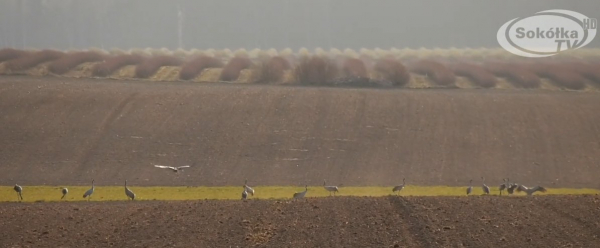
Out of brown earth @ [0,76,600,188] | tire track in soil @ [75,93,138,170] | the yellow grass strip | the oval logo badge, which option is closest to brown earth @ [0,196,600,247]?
the yellow grass strip

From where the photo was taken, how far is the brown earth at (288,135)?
3756 centimetres

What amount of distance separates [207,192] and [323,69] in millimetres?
27474

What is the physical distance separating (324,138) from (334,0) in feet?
355

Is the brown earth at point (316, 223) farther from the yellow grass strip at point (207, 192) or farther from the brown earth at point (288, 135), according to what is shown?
the brown earth at point (288, 135)

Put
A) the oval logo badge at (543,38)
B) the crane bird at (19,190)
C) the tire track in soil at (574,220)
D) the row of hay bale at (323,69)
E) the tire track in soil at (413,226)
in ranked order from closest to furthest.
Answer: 1. the tire track in soil at (413,226)
2. the tire track in soil at (574,220)
3. the crane bird at (19,190)
4. the row of hay bale at (323,69)
5. the oval logo badge at (543,38)

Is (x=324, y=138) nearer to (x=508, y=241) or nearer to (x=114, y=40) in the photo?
(x=508, y=241)

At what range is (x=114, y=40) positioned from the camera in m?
134

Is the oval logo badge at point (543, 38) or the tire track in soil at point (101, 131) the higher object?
Answer: the tire track in soil at point (101, 131)

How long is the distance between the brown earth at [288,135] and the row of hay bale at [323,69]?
172 inches

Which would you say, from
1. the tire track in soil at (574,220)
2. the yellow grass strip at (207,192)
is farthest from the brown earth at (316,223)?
the yellow grass strip at (207,192)

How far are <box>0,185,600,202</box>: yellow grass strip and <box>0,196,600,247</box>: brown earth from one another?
5.14 meters

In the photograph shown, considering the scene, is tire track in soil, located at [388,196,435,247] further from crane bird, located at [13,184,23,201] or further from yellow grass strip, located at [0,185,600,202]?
crane bird, located at [13,184,23,201]

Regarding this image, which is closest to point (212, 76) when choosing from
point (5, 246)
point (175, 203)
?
point (175, 203)

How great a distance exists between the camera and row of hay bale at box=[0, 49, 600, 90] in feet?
192
